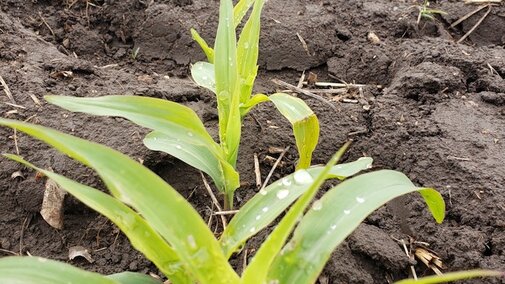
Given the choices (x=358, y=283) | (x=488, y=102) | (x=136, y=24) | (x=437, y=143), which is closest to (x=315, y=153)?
(x=437, y=143)

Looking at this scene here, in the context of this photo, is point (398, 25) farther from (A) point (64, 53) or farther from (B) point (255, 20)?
(A) point (64, 53)

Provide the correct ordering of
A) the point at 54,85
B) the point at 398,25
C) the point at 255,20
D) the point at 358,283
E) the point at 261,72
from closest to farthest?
1. the point at 358,283
2. the point at 255,20
3. the point at 54,85
4. the point at 261,72
5. the point at 398,25

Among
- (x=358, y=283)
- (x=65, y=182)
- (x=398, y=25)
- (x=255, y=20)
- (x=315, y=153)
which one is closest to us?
(x=65, y=182)

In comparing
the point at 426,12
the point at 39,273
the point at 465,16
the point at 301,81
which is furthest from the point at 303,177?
the point at 465,16

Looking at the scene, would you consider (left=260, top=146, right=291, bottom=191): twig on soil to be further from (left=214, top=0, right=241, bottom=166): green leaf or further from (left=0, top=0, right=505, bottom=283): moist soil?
(left=214, top=0, right=241, bottom=166): green leaf

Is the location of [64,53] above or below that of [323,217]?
below

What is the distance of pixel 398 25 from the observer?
2.02 meters

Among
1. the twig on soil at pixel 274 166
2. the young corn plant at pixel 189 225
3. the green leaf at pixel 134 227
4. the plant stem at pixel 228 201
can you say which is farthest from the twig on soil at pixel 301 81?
the green leaf at pixel 134 227

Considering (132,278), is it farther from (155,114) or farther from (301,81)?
(301,81)

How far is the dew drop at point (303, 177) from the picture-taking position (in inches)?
45.3

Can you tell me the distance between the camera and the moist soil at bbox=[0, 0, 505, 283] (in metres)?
1.38

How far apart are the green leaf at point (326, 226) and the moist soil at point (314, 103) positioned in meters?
0.29

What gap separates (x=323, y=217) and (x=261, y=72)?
0.96 m

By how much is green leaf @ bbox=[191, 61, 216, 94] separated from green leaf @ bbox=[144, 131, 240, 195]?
0.78 feet
